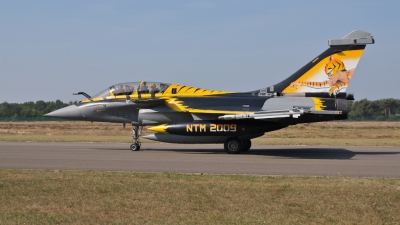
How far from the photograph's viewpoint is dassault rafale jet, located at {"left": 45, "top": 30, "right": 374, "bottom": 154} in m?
19.7

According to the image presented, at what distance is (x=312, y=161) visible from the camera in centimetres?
1723

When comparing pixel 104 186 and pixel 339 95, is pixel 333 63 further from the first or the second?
pixel 104 186

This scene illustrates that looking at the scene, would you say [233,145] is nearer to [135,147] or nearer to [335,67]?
[135,147]

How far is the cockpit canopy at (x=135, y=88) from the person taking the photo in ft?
71.0

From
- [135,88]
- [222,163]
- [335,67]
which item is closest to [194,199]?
[222,163]

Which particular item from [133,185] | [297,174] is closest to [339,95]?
[297,174]

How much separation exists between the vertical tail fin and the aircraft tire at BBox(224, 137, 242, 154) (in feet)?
11.1

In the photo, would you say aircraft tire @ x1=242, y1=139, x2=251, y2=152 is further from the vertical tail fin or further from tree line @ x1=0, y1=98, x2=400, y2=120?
tree line @ x1=0, y1=98, x2=400, y2=120

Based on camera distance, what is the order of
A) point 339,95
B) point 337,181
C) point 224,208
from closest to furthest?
point 224,208
point 337,181
point 339,95

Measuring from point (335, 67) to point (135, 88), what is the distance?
8665mm

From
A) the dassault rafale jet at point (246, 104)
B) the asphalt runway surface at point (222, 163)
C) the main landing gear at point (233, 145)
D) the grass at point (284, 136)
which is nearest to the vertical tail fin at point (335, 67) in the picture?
the dassault rafale jet at point (246, 104)

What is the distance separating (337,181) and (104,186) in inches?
216

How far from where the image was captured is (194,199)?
9.41 meters

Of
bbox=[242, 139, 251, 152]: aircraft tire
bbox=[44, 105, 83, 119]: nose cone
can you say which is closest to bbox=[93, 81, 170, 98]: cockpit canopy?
bbox=[44, 105, 83, 119]: nose cone
